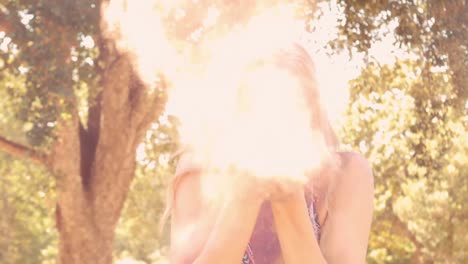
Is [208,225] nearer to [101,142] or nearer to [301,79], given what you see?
[301,79]

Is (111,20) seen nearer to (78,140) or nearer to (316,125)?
(78,140)

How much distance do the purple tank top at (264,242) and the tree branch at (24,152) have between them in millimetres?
10172

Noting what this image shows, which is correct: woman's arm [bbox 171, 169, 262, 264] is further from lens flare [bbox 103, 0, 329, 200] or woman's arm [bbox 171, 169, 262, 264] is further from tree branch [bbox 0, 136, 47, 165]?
tree branch [bbox 0, 136, 47, 165]

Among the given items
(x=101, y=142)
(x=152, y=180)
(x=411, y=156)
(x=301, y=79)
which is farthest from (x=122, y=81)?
(x=301, y=79)

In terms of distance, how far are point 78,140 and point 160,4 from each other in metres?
2.96

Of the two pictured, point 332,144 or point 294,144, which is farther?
point 332,144

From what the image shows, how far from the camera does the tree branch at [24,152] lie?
11.7m

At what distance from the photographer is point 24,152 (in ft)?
39.2

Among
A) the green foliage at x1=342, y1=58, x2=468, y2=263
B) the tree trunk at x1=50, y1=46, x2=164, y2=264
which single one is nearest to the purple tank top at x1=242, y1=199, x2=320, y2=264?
the tree trunk at x1=50, y1=46, x2=164, y2=264

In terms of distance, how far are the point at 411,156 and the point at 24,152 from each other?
7.55 metres

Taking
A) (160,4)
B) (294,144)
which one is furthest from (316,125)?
(160,4)

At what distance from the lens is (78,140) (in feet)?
39.7

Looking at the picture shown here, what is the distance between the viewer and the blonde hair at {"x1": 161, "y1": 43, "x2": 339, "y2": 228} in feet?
5.40

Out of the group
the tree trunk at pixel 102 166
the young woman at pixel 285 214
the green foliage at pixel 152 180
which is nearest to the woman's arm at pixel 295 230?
the young woman at pixel 285 214
